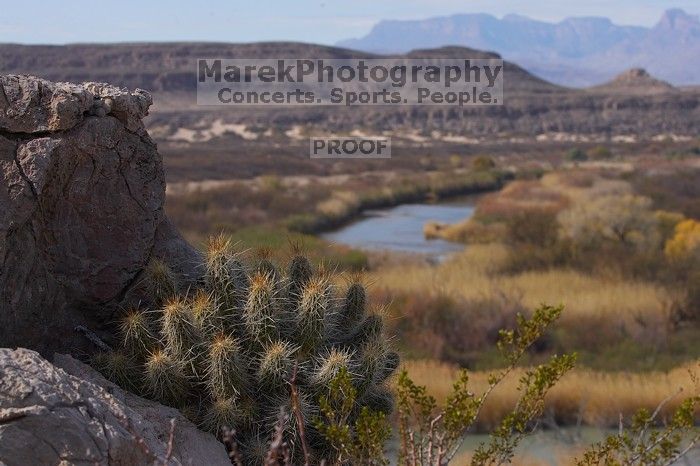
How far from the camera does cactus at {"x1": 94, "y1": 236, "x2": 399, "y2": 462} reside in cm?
483

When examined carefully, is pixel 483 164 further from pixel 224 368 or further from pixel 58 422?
pixel 58 422

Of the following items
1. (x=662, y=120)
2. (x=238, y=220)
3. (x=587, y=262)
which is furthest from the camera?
(x=662, y=120)

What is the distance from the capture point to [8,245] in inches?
178

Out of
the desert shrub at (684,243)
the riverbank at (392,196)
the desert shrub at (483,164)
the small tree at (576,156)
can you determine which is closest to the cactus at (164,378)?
the desert shrub at (684,243)

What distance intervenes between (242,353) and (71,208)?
Answer: 1163 millimetres

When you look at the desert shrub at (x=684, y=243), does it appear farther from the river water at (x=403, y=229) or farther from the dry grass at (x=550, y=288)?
the river water at (x=403, y=229)

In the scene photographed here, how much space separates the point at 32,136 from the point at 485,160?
159 feet

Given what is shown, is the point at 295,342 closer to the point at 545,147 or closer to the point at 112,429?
the point at 112,429

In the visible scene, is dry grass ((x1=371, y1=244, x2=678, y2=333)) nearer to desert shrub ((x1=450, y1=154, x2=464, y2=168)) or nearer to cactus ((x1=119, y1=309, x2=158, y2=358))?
cactus ((x1=119, y1=309, x2=158, y2=358))

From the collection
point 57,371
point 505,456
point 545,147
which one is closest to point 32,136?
point 57,371

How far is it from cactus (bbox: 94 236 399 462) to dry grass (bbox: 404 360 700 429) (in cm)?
776

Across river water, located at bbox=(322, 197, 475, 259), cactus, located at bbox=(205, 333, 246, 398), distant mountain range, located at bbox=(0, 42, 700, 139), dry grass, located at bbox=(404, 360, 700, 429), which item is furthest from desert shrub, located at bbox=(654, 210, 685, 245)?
distant mountain range, located at bbox=(0, 42, 700, 139)

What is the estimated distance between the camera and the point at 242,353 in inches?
198

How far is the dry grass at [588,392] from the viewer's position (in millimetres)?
12898
